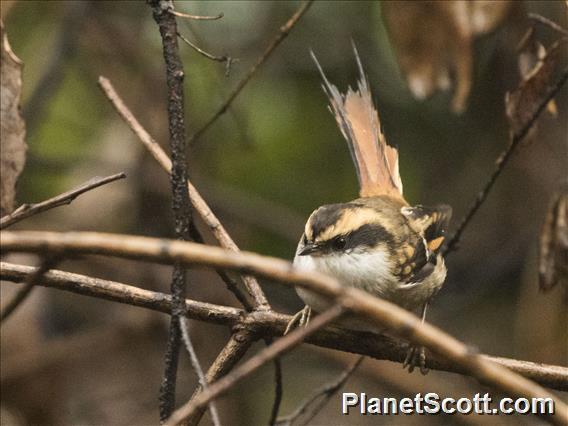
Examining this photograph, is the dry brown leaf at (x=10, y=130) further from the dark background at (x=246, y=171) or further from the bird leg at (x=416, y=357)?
the dark background at (x=246, y=171)

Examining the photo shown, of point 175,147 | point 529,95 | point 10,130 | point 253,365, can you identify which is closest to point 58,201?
point 175,147

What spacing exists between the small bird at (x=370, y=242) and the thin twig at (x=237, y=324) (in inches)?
10.2

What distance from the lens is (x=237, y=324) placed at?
2.26 meters

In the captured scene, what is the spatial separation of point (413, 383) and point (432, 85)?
172 centimetres

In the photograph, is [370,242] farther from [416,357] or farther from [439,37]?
[439,37]

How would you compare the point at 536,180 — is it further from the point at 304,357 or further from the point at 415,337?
the point at 415,337

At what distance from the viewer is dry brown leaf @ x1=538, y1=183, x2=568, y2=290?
119 inches

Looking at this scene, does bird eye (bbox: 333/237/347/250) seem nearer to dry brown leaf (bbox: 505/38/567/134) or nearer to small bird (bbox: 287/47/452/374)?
small bird (bbox: 287/47/452/374)

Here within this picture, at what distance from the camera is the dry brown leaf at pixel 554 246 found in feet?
9.93

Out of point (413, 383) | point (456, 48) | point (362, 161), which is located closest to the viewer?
point (456, 48)

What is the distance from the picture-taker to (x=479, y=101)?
5.42 metres

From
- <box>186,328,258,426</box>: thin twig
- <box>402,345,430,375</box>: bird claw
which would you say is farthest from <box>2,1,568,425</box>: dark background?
<box>186,328,258,426</box>: thin twig

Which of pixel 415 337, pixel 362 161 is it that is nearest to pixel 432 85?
pixel 362 161

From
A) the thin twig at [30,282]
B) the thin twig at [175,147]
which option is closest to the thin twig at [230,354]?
the thin twig at [175,147]
